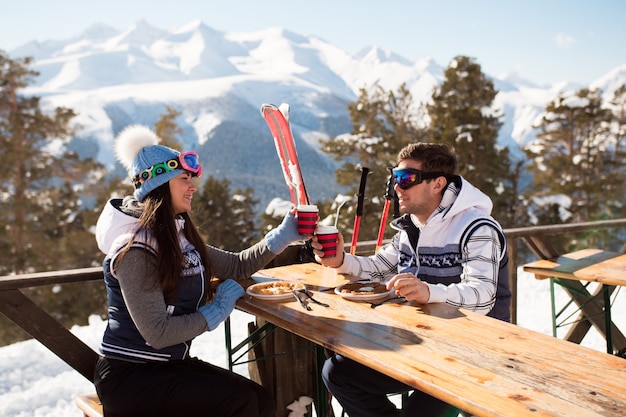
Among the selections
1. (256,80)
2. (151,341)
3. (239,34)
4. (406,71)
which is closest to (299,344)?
(151,341)

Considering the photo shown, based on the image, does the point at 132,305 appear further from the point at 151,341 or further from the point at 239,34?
Answer: the point at 239,34

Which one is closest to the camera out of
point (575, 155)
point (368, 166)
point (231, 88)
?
point (368, 166)

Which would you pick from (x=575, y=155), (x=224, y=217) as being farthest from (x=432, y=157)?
(x=575, y=155)

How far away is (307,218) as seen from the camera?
7.86 ft

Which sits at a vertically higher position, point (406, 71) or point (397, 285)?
point (406, 71)

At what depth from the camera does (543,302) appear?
743 cm

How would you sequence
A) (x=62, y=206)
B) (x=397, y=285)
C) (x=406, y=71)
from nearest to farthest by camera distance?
(x=397, y=285) → (x=62, y=206) → (x=406, y=71)

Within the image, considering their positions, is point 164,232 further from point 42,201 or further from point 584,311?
point 42,201

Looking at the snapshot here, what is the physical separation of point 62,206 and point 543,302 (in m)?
15.6

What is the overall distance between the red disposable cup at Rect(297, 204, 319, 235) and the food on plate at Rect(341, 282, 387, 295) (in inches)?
11.8

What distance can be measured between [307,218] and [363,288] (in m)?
0.40

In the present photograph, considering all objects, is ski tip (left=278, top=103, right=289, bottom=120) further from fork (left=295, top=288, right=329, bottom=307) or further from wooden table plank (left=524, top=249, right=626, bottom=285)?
wooden table plank (left=524, top=249, right=626, bottom=285)

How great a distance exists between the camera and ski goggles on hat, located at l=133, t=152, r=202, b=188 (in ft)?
6.68

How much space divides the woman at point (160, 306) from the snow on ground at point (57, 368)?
2895mm
